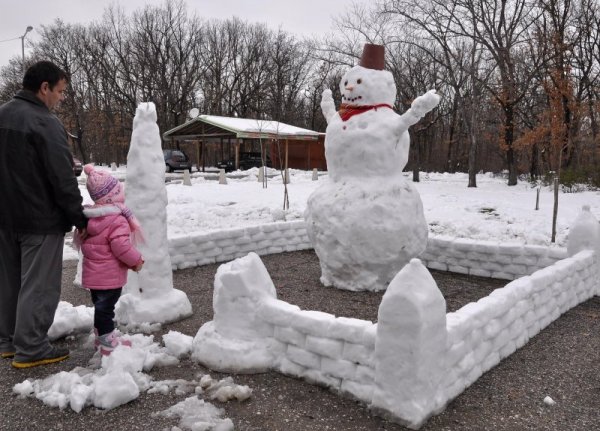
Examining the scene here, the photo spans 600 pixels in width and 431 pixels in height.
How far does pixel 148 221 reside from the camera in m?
4.59

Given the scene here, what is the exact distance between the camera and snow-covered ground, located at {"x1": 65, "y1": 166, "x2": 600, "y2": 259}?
9.20 m

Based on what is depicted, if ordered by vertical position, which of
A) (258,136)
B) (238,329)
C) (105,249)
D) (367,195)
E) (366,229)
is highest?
(258,136)

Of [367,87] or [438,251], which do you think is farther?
[438,251]

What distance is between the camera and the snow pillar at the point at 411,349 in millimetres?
2801

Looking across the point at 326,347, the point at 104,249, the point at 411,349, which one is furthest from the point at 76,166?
the point at 411,349

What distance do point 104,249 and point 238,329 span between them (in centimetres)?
116

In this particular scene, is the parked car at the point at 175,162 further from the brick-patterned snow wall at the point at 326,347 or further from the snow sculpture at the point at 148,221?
the brick-patterned snow wall at the point at 326,347

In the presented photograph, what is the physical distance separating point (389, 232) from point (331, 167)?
1.11m

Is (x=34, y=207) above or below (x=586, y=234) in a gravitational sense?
above

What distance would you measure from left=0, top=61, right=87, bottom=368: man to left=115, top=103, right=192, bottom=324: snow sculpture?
0.97 meters

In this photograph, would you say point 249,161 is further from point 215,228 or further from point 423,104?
point 423,104

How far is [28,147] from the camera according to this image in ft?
11.0

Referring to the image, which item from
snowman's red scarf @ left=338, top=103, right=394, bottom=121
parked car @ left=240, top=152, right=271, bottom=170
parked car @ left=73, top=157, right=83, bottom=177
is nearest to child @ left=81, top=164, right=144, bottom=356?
parked car @ left=73, top=157, right=83, bottom=177

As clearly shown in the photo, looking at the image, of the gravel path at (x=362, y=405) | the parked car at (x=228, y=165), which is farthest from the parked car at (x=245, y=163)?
the gravel path at (x=362, y=405)
